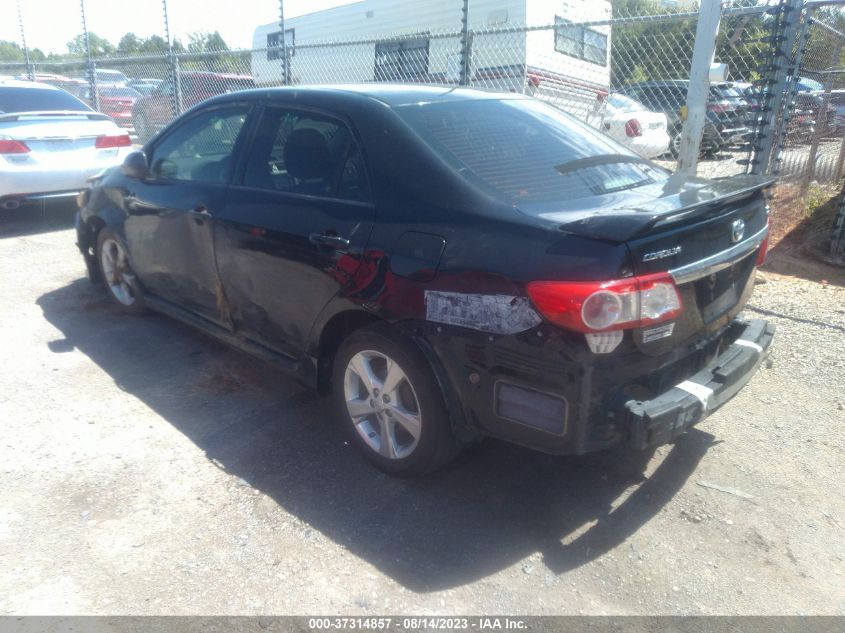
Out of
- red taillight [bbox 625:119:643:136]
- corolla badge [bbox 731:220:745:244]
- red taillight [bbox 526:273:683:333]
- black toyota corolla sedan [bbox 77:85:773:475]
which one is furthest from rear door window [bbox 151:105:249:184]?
red taillight [bbox 625:119:643:136]

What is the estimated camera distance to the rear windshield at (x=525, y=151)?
9.86 ft

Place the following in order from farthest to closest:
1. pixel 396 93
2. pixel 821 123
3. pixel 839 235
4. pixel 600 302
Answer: pixel 821 123
pixel 839 235
pixel 396 93
pixel 600 302

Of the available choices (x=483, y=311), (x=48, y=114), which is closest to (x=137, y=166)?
(x=483, y=311)

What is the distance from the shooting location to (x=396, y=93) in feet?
11.6

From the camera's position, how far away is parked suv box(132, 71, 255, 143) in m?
12.3

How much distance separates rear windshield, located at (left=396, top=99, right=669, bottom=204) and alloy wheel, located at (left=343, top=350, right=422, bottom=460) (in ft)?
3.02

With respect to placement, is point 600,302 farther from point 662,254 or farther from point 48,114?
point 48,114

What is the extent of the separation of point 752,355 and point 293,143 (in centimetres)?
243

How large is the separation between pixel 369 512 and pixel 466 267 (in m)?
1.17

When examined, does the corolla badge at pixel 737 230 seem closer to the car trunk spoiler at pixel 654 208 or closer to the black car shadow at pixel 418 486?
the car trunk spoiler at pixel 654 208

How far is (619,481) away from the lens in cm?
327

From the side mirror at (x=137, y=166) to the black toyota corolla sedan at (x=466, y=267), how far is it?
562 millimetres

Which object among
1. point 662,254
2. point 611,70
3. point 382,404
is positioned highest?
point 611,70

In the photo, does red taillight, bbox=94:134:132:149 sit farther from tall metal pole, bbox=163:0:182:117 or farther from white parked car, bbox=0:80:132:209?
tall metal pole, bbox=163:0:182:117
